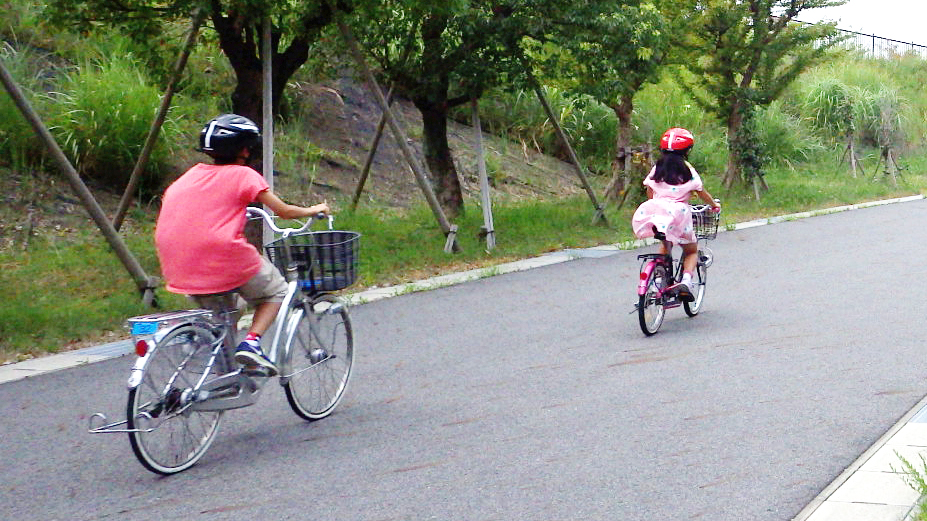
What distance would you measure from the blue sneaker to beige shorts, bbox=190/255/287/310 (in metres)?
0.24

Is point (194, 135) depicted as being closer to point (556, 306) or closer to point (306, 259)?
point (556, 306)

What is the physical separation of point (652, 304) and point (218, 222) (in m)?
4.50

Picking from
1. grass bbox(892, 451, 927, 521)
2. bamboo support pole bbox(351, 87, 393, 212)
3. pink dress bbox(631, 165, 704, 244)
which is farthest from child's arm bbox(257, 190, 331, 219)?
bamboo support pole bbox(351, 87, 393, 212)

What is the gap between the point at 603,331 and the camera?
9.73 meters

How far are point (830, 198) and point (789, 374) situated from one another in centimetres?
1781

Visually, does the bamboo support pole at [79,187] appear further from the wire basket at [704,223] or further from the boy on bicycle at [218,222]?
the wire basket at [704,223]

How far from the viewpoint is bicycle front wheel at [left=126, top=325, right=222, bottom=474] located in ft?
18.1

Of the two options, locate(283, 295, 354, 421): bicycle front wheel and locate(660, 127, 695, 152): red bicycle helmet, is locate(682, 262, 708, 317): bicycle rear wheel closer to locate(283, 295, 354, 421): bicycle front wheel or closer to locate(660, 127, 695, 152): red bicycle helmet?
locate(660, 127, 695, 152): red bicycle helmet

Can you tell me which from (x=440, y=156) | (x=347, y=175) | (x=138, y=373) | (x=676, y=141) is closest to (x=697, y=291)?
(x=676, y=141)

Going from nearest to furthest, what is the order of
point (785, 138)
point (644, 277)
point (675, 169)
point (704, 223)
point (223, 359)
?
point (223, 359)
point (644, 277)
point (675, 169)
point (704, 223)
point (785, 138)

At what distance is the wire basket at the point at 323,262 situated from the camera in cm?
622

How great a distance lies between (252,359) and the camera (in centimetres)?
601

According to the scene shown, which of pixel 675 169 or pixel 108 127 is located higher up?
pixel 108 127

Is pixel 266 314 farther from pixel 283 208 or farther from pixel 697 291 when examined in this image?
pixel 697 291
